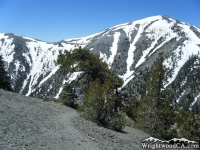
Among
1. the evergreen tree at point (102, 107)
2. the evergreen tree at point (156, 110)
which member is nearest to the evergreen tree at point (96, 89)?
the evergreen tree at point (102, 107)

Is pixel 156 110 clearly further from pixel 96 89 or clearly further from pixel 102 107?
pixel 96 89

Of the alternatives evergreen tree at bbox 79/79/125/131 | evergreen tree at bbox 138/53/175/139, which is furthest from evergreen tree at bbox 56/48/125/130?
evergreen tree at bbox 138/53/175/139

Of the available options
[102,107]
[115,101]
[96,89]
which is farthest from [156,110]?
[96,89]

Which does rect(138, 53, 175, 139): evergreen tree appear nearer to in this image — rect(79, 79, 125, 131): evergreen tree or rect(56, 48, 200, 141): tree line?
rect(56, 48, 200, 141): tree line

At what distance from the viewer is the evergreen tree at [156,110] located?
27.8 m

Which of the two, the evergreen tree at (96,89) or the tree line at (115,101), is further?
the tree line at (115,101)

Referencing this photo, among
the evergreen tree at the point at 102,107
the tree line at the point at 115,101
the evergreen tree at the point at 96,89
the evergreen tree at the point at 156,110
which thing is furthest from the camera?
the evergreen tree at the point at 156,110

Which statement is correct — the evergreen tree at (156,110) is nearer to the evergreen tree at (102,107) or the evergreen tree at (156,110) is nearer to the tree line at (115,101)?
the tree line at (115,101)

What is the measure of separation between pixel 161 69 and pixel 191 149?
34.9 feet

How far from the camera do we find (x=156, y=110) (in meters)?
28.2

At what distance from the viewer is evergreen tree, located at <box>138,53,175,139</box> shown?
91.1 ft

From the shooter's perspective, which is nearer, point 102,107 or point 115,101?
point 102,107

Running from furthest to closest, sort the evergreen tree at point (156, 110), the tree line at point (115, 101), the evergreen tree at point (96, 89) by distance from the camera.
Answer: the evergreen tree at point (156, 110)
the tree line at point (115, 101)
the evergreen tree at point (96, 89)

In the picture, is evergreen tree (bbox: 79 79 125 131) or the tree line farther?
the tree line
